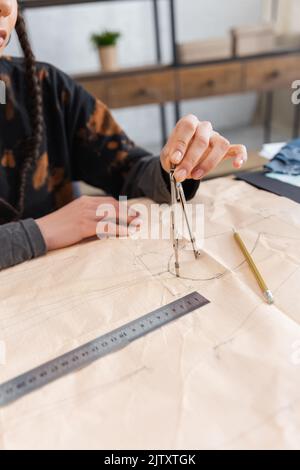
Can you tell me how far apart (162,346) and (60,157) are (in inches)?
24.3

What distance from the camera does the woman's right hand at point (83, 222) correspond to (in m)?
0.63

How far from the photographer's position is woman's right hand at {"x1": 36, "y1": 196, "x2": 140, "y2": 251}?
0.63 meters

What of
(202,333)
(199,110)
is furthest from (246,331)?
(199,110)

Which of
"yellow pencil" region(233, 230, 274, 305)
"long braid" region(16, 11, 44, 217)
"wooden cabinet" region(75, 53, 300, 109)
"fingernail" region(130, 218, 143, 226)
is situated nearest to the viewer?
"yellow pencil" region(233, 230, 274, 305)

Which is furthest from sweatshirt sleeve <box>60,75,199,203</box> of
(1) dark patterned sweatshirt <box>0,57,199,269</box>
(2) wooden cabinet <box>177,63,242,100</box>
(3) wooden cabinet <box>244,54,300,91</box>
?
(3) wooden cabinet <box>244,54,300,91</box>

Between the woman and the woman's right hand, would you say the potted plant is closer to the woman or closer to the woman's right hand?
the woman

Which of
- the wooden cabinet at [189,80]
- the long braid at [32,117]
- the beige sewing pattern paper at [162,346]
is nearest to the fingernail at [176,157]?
the beige sewing pattern paper at [162,346]

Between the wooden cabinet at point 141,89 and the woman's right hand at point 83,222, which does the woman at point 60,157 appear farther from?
the wooden cabinet at point 141,89

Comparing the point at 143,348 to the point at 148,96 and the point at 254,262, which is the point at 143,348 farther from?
the point at 148,96

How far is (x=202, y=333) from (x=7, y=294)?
0.27 metres

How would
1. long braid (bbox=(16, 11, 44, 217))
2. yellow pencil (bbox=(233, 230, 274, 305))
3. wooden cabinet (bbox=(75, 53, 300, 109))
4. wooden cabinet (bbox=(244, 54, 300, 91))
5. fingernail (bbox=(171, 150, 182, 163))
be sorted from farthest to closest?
wooden cabinet (bbox=(244, 54, 300, 91)), wooden cabinet (bbox=(75, 53, 300, 109)), long braid (bbox=(16, 11, 44, 217)), fingernail (bbox=(171, 150, 182, 163)), yellow pencil (bbox=(233, 230, 274, 305))

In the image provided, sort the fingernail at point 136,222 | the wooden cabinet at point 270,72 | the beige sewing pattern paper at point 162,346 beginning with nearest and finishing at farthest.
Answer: the beige sewing pattern paper at point 162,346 → the fingernail at point 136,222 → the wooden cabinet at point 270,72

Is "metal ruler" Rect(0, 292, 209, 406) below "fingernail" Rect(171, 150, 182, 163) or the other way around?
below

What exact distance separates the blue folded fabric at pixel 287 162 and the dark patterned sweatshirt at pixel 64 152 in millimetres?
225
